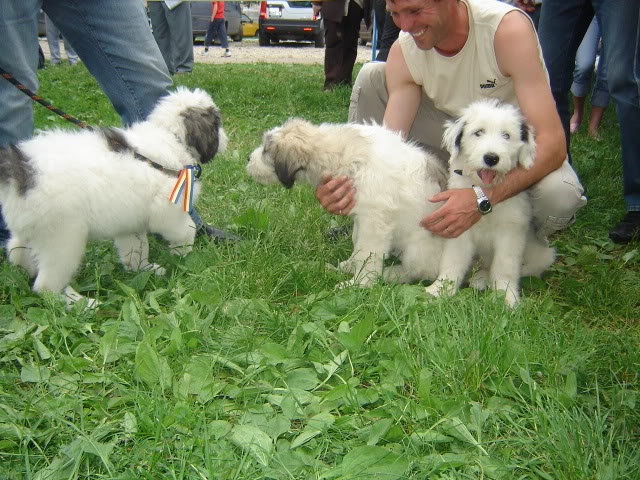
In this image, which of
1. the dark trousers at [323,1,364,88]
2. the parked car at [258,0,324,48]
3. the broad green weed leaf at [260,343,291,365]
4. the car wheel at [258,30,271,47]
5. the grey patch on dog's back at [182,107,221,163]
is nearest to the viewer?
the broad green weed leaf at [260,343,291,365]

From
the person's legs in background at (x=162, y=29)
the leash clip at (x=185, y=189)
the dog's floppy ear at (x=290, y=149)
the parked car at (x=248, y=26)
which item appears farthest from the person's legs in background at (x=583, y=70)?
the parked car at (x=248, y=26)

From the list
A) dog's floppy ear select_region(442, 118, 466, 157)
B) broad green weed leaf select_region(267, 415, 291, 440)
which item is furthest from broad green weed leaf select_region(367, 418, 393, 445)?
dog's floppy ear select_region(442, 118, 466, 157)

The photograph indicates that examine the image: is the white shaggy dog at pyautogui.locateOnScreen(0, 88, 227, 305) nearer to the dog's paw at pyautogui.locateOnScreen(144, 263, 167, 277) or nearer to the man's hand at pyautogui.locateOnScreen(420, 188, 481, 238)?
the dog's paw at pyautogui.locateOnScreen(144, 263, 167, 277)

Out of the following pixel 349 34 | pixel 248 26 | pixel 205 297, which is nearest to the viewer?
pixel 205 297

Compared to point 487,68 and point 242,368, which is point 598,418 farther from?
point 487,68

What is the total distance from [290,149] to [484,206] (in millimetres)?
1036

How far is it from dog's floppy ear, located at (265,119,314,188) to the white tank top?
79 centimetres

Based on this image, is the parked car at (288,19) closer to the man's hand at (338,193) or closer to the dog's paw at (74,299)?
the man's hand at (338,193)

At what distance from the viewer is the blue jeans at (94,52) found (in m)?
2.97

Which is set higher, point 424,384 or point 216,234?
point 424,384

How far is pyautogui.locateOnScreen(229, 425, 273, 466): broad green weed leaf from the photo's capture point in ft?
5.68

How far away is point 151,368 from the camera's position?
2096mm

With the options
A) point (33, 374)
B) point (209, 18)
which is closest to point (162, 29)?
point (33, 374)

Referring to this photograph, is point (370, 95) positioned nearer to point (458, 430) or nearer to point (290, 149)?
point (290, 149)
